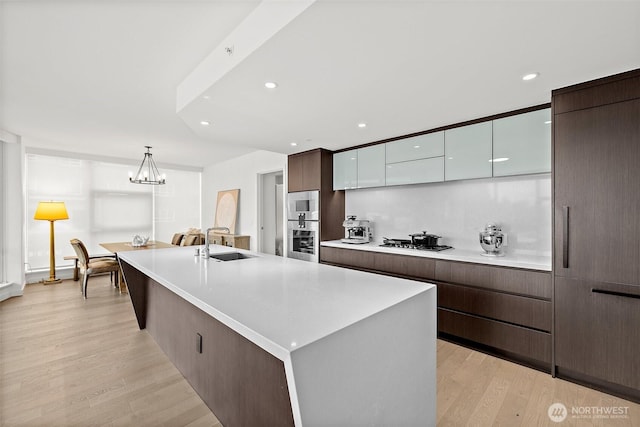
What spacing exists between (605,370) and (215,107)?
11.9 feet

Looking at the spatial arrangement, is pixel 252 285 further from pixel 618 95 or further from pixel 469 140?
pixel 618 95

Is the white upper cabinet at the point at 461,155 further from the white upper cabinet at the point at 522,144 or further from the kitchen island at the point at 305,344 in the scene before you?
the kitchen island at the point at 305,344

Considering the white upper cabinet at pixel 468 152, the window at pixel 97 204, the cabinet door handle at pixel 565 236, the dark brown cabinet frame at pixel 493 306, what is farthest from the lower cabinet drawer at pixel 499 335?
the window at pixel 97 204

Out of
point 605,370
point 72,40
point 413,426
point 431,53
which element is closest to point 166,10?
point 72,40

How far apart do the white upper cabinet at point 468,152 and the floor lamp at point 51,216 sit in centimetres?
619

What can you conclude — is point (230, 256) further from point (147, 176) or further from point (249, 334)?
point (147, 176)

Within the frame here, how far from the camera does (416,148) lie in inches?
130

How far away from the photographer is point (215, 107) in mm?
2520

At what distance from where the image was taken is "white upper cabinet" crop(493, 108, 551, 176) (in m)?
2.39

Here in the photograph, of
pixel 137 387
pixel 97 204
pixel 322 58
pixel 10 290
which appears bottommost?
pixel 137 387

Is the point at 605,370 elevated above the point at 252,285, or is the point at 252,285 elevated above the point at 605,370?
the point at 252,285

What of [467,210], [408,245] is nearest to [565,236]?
[467,210]

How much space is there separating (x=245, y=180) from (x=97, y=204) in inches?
123

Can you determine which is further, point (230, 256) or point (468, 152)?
point (230, 256)
